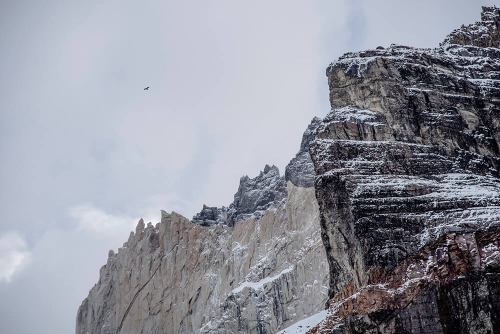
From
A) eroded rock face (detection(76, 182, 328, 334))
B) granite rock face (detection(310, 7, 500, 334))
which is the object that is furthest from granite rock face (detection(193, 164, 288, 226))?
granite rock face (detection(310, 7, 500, 334))

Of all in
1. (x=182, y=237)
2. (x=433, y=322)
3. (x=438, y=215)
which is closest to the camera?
(x=433, y=322)

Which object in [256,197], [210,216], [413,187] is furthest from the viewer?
[210,216]

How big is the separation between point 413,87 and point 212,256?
87.7m

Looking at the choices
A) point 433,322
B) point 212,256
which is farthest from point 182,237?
point 433,322

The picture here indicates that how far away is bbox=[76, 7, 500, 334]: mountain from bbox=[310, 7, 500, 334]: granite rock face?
0.53 feet

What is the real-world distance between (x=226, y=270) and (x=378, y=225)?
8796 centimetres

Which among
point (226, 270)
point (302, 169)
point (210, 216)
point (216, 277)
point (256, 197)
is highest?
point (302, 169)

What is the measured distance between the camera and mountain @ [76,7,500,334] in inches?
2210

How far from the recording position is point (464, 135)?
83.7m

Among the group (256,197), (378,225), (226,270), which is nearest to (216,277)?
(226,270)

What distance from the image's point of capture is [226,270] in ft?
493

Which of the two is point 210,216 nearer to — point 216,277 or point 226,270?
point 216,277

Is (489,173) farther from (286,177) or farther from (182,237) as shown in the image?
(182,237)

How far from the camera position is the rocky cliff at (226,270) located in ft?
427
